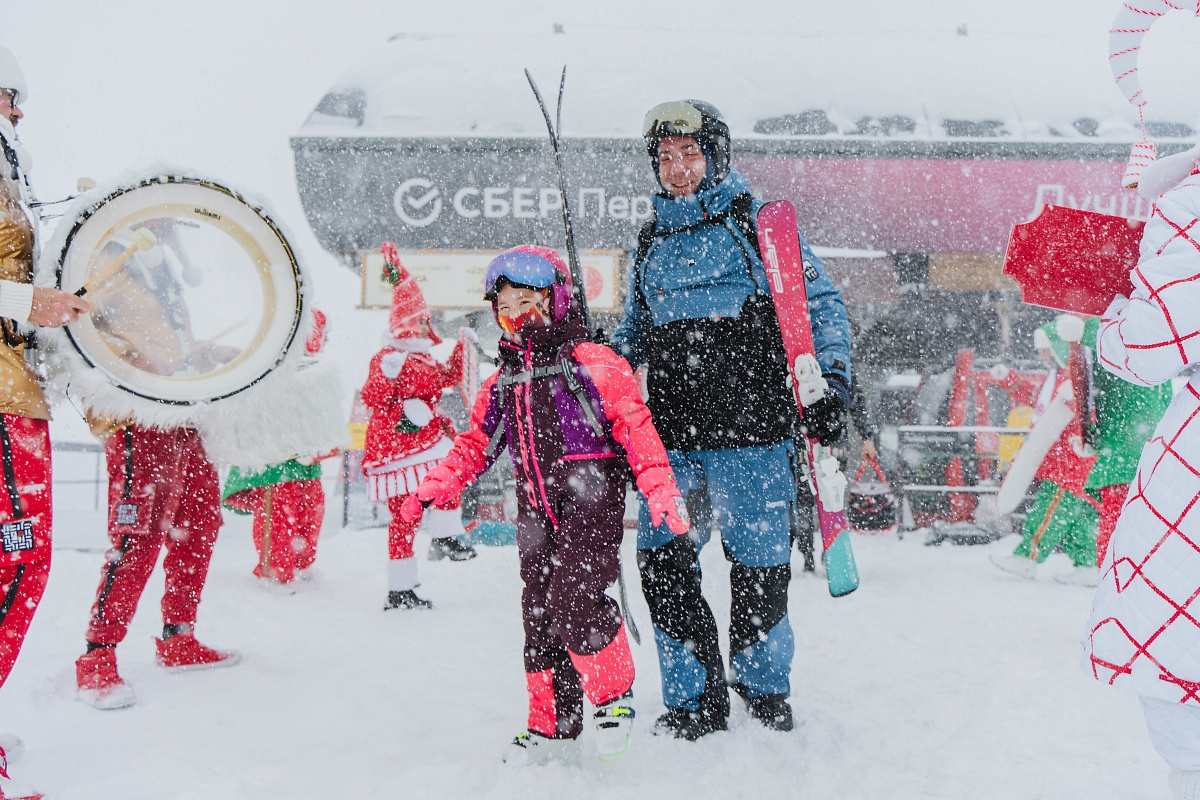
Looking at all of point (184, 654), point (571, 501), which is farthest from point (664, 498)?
point (184, 654)

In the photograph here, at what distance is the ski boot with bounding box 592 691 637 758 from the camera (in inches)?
80.9

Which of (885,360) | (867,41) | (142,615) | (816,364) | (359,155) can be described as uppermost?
(867,41)

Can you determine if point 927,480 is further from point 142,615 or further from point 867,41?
point 142,615

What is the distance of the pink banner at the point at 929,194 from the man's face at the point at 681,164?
17.6ft

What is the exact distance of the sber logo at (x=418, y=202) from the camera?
7773 millimetres

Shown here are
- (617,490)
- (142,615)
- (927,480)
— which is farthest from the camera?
(927,480)

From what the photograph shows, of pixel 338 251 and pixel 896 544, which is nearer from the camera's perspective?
pixel 896 544

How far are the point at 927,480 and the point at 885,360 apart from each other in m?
1.52

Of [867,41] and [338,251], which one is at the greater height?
[867,41]

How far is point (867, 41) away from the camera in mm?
8688

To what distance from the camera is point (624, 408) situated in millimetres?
2182

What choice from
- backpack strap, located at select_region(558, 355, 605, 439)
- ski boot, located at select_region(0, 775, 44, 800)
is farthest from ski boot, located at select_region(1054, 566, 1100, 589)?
ski boot, located at select_region(0, 775, 44, 800)

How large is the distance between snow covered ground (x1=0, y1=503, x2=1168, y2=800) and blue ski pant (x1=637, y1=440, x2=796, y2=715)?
6.3 inches

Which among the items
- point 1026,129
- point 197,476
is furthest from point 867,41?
point 197,476
